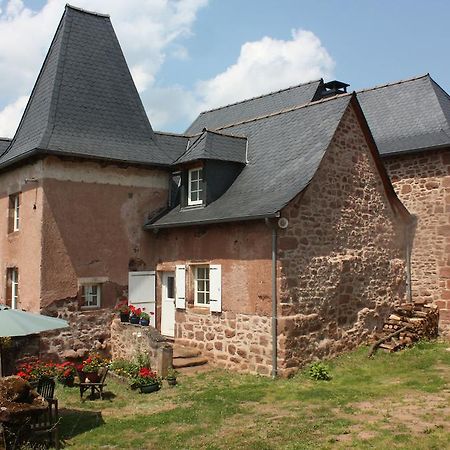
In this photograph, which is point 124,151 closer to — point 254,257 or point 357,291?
point 254,257

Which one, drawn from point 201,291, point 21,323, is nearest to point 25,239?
point 201,291

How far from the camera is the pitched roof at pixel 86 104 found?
13.6 meters

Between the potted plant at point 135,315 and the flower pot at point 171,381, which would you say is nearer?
the flower pot at point 171,381

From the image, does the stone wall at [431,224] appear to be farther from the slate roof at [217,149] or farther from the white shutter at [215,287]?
the white shutter at [215,287]

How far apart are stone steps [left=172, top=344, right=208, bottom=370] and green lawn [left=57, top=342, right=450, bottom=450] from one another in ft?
1.84

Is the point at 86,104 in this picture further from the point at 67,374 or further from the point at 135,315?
the point at 67,374

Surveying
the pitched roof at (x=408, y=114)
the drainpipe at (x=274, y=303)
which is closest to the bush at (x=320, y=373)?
the drainpipe at (x=274, y=303)

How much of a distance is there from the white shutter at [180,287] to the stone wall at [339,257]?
10.5ft

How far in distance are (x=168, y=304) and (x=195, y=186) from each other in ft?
10.6

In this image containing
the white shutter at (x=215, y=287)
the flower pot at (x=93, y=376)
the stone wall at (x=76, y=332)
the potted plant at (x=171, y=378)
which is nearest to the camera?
the flower pot at (x=93, y=376)

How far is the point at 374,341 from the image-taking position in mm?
13391

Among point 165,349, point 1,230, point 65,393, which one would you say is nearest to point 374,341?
point 165,349

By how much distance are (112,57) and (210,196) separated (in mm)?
5561

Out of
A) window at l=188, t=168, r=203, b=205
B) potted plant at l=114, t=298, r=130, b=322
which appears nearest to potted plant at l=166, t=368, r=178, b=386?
potted plant at l=114, t=298, r=130, b=322
